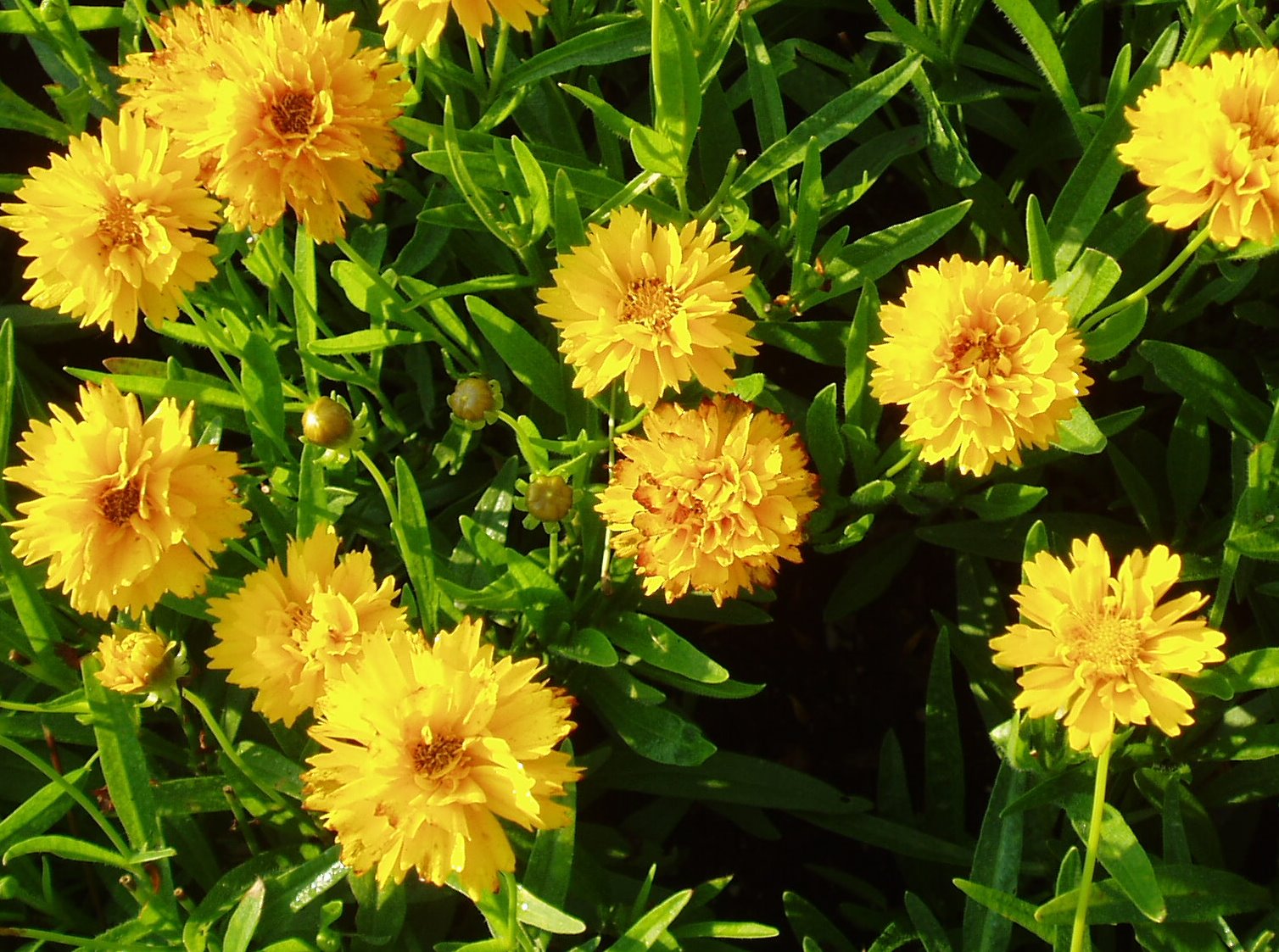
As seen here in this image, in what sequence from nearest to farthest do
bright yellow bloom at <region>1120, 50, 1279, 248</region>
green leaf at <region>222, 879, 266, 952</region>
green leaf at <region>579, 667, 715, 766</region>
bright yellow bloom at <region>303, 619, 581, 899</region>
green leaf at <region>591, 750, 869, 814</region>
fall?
bright yellow bloom at <region>303, 619, 581, 899</region>
bright yellow bloom at <region>1120, 50, 1279, 248</region>
green leaf at <region>222, 879, 266, 952</region>
green leaf at <region>579, 667, 715, 766</region>
green leaf at <region>591, 750, 869, 814</region>

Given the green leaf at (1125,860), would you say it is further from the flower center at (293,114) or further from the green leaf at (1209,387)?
the flower center at (293,114)

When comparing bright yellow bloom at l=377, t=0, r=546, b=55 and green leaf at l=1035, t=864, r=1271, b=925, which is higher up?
bright yellow bloom at l=377, t=0, r=546, b=55

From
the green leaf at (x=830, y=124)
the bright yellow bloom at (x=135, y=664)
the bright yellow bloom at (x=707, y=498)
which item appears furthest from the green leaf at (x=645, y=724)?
the green leaf at (x=830, y=124)

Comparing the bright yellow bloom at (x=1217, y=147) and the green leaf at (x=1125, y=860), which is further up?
the bright yellow bloom at (x=1217, y=147)

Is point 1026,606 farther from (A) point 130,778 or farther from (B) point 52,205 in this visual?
(B) point 52,205

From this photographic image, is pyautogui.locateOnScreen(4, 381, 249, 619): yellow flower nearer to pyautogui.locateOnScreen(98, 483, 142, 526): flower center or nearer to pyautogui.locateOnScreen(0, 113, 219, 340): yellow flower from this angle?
pyautogui.locateOnScreen(98, 483, 142, 526): flower center

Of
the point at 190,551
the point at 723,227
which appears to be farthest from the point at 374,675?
the point at 723,227

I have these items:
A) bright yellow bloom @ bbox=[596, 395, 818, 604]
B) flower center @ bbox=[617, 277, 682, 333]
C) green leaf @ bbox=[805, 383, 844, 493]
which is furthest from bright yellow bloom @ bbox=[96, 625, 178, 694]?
green leaf @ bbox=[805, 383, 844, 493]
